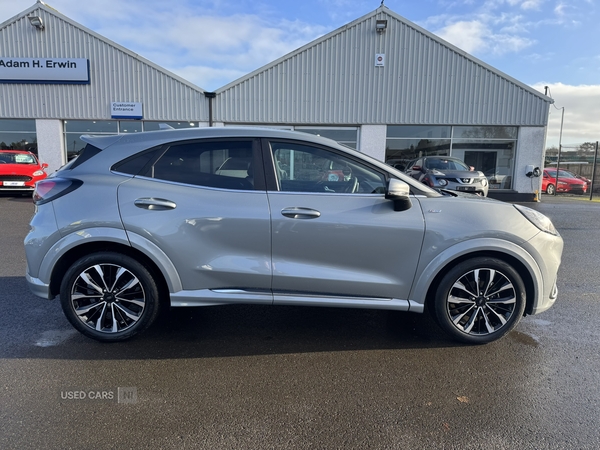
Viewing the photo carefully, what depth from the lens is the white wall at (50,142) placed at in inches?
653

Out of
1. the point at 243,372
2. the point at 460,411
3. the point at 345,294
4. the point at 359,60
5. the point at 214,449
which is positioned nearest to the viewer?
the point at 214,449

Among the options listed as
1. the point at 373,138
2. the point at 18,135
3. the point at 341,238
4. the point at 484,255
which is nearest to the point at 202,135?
the point at 341,238

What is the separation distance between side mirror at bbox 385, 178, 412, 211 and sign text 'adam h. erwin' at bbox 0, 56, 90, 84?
56.8 feet

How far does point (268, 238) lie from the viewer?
3.07 meters

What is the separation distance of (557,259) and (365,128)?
14120 millimetres

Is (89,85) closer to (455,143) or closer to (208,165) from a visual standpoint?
(455,143)

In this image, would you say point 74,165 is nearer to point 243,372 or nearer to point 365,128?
point 243,372

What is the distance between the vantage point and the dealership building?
16172 millimetres

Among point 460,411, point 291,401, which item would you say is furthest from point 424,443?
point 291,401

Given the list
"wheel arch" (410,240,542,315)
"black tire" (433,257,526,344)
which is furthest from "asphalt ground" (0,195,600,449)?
"wheel arch" (410,240,542,315)

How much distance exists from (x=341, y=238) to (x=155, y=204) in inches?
58.8

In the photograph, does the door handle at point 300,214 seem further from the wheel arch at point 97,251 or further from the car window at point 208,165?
the wheel arch at point 97,251

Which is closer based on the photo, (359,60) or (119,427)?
(119,427)

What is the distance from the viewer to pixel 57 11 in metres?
16.3
